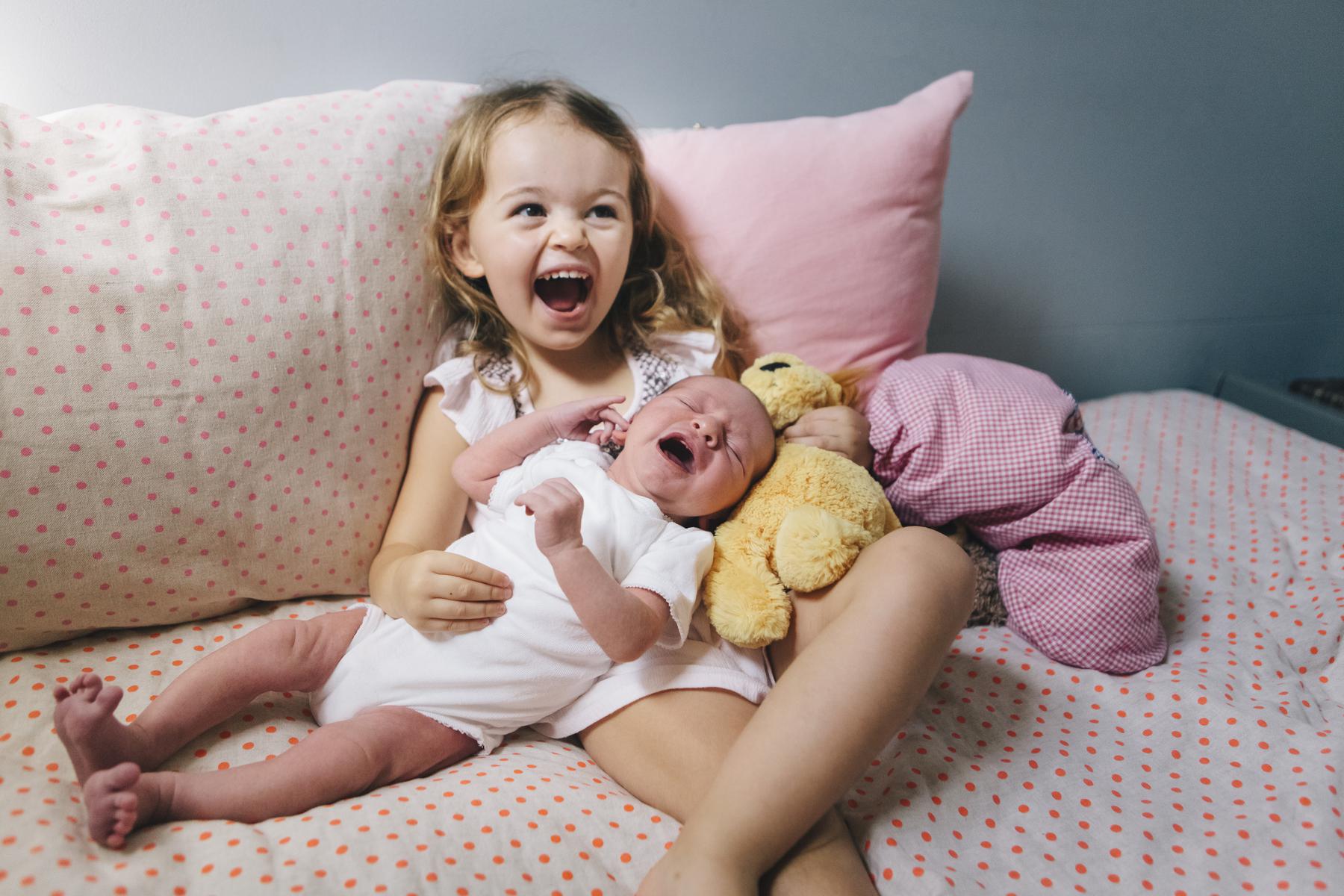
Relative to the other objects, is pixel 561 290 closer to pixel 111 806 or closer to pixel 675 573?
pixel 675 573

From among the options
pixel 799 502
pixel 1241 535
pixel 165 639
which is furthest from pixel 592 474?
pixel 1241 535

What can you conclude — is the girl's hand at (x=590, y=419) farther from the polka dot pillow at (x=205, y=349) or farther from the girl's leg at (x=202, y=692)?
the girl's leg at (x=202, y=692)

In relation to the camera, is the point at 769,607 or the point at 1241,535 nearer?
the point at 769,607

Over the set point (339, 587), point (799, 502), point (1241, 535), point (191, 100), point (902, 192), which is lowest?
point (1241, 535)

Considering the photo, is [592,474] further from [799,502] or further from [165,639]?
[165,639]

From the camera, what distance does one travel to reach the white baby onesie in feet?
2.64

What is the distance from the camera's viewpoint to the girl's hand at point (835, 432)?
39.4 inches

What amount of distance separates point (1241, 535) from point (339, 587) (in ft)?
4.09

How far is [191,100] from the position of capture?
1131 millimetres

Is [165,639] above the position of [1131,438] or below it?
above

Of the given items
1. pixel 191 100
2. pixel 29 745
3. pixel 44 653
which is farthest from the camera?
pixel 191 100

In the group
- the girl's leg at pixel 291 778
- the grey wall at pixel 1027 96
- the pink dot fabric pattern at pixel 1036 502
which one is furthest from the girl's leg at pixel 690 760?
the grey wall at pixel 1027 96

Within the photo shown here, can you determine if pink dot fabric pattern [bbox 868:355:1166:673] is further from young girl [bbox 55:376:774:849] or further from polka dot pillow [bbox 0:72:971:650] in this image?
polka dot pillow [bbox 0:72:971:650]

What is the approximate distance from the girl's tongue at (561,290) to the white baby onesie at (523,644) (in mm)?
311
